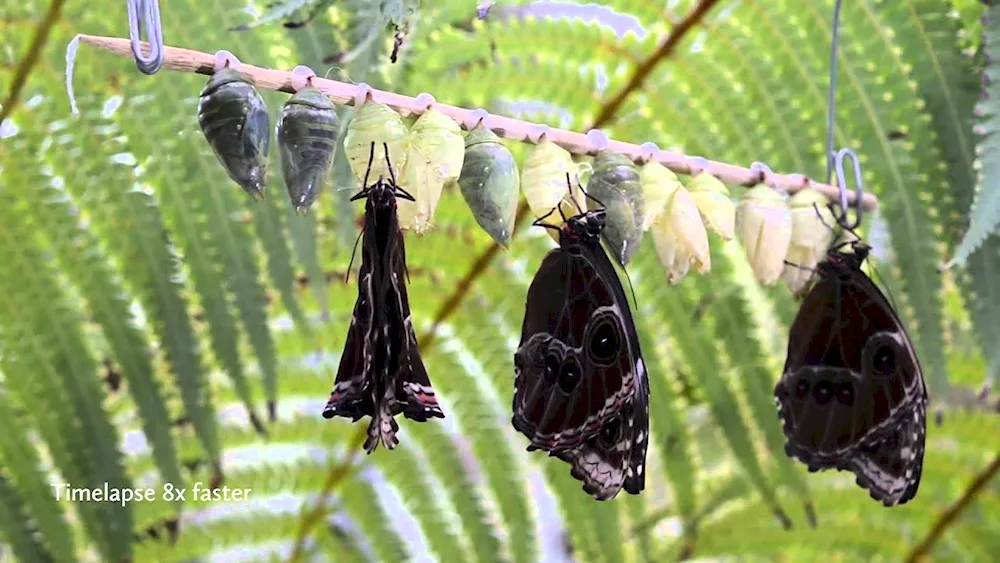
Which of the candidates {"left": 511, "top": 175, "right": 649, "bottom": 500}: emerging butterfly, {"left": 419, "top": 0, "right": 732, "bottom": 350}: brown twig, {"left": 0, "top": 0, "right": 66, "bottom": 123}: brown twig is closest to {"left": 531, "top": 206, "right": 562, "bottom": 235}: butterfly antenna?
{"left": 511, "top": 175, "right": 649, "bottom": 500}: emerging butterfly

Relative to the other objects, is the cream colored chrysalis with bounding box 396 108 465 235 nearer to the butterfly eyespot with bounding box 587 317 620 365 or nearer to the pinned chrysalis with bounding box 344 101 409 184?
the pinned chrysalis with bounding box 344 101 409 184

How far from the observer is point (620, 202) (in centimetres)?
60

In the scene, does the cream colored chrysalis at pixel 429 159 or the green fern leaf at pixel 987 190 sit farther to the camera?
the green fern leaf at pixel 987 190

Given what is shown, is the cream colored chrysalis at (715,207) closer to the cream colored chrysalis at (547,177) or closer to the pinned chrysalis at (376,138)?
the cream colored chrysalis at (547,177)

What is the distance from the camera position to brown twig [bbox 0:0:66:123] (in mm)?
1008

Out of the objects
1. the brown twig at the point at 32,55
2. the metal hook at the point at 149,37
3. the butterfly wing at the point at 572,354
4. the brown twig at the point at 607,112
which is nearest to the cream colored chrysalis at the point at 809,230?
the butterfly wing at the point at 572,354

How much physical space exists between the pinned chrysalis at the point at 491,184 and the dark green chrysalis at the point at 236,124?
0.14 m

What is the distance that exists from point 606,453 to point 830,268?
28cm

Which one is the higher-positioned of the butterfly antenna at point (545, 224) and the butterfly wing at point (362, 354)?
the butterfly antenna at point (545, 224)

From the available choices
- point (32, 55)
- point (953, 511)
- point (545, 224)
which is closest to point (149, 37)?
point (545, 224)

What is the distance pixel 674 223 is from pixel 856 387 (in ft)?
0.72

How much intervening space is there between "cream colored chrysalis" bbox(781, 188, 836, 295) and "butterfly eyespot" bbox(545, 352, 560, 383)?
29 centimetres

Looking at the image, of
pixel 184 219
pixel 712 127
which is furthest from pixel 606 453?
pixel 712 127

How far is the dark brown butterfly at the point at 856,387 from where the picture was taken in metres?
0.71
